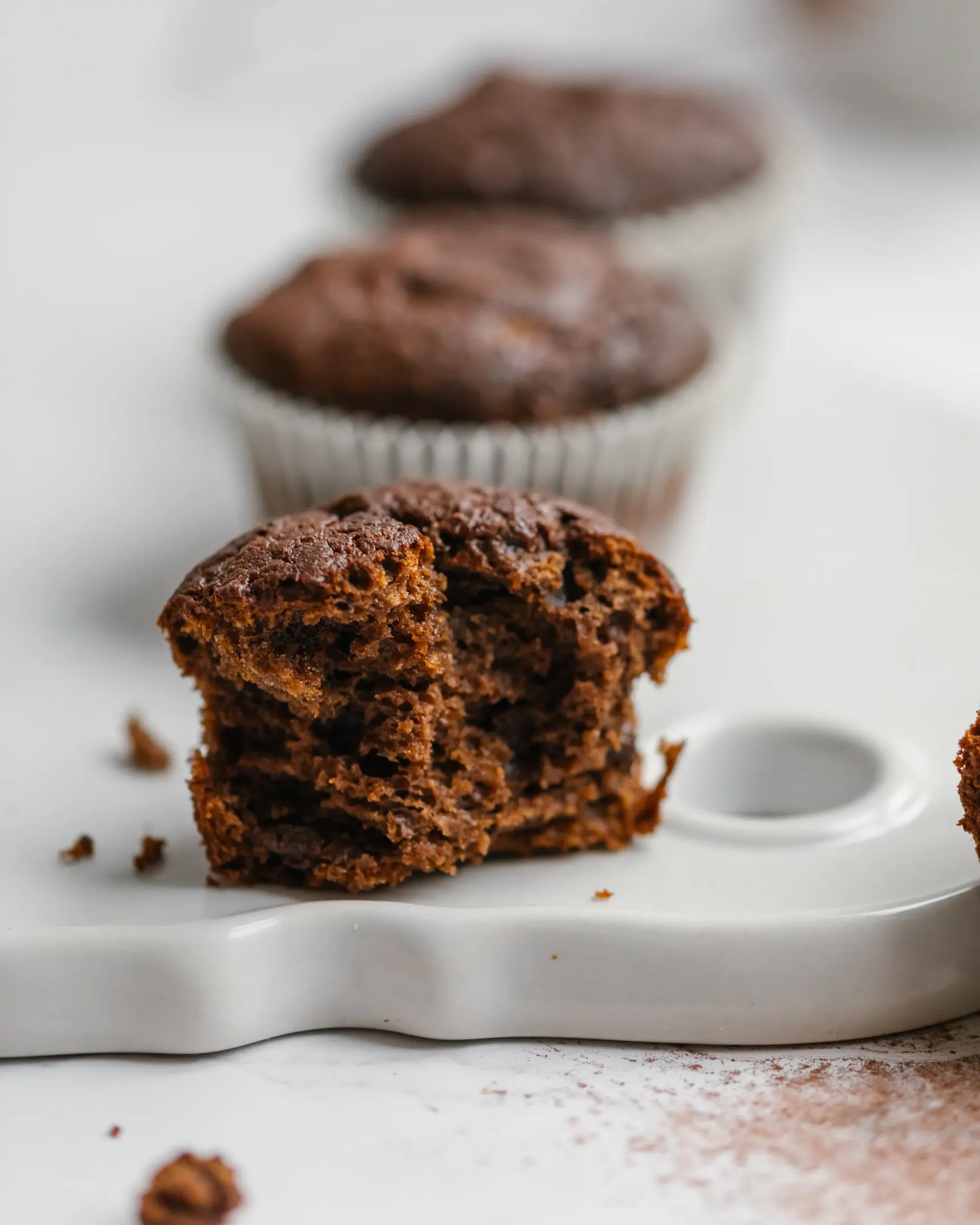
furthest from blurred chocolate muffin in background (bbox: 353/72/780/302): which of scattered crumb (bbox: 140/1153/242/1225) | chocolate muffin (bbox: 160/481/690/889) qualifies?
scattered crumb (bbox: 140/1153/242/1225)

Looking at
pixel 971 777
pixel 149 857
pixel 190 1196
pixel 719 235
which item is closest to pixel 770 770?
pixel 971 777

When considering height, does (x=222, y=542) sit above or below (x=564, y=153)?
below

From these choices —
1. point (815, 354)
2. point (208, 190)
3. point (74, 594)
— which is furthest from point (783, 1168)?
point (208, 190)

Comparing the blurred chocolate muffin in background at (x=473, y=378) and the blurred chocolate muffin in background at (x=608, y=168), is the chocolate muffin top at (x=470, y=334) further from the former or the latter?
the blurred chocolate muffin in background at (x=608, y=168)

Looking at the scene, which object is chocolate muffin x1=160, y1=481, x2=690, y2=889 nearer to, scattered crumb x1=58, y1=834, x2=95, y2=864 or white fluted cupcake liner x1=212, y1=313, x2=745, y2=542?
scattered crumb x1=58, y1=834, x2=95, y2=864

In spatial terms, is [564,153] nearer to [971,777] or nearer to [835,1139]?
[971,777]

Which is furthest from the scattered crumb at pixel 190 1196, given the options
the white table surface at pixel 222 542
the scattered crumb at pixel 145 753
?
the scattered crumb at pixel 145 753
